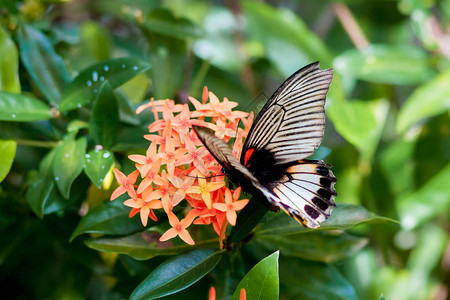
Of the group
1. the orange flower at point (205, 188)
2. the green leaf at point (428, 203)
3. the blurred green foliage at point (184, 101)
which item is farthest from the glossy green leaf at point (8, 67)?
the green leaf at point (428, 203)

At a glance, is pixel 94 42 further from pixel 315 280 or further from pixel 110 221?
pixel 315 280

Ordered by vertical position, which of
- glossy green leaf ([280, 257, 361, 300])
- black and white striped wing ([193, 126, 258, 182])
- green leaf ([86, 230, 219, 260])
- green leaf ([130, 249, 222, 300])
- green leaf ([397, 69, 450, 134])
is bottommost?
glossy green leaf ([280, 257, 361, 300])

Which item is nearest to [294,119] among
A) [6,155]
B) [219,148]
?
[219,148]

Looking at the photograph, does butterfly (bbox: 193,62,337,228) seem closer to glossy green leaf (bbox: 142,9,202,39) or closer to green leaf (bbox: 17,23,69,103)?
green leaf (bbox: 17,23,69,103)

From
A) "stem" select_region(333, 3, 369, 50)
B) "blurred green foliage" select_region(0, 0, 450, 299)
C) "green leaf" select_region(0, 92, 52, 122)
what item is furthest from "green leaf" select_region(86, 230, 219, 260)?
"stem" select_region(333, 3, 369, 50)

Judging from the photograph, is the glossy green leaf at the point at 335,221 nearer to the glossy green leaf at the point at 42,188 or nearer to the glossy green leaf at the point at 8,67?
the glossy green leaf at the point at 42,188

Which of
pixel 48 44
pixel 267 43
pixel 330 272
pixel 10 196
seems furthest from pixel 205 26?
pixel 330 272

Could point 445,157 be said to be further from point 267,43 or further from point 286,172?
point 286,172
